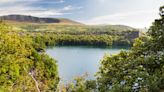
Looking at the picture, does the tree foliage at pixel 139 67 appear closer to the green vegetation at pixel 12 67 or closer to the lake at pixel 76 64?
the green vegetation at pixel 12 67

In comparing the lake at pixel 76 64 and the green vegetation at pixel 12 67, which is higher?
the green vegetation at pixel 12 67

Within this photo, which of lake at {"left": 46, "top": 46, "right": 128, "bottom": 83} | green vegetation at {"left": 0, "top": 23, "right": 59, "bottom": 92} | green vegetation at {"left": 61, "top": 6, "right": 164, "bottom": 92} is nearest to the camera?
green vegetation at {"left": 61, "top": 6, "right": 164, "bottom": 92}

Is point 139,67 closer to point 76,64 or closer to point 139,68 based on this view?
point 139,68

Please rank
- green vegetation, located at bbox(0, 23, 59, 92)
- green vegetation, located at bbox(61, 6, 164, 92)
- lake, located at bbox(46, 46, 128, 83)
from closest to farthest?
1. green vegetation, located at bbox(61, 6, 164, 92)
2. green vegetation, located at bbox(0, 23, 59, 92)
3. lake, located at bbox(46, 46, 128, 83)

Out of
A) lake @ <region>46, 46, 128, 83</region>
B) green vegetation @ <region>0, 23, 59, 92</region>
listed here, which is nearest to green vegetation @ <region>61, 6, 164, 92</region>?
green vegetation @ <region>0, 23, 59, 92</region>

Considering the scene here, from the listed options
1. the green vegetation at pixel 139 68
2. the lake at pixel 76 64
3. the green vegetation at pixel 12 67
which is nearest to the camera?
the green vegetation at pixel 139 68

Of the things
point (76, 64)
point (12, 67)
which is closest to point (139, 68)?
point (12, 67)

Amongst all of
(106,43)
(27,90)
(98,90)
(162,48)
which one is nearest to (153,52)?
(162,48)

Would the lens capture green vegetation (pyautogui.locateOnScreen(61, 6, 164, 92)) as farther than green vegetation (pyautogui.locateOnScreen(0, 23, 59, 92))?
No

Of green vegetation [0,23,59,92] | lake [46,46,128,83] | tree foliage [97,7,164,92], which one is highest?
tree foliage [97,7,164,92]

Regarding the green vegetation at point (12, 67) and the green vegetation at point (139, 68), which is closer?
the green vegetation at point (139, 68)

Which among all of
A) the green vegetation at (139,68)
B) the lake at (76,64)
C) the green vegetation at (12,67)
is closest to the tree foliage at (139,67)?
the green vegetation at (139,68)

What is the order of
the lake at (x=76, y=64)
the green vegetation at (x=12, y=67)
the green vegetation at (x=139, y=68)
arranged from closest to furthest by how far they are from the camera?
the green vegetation at (x=139, y=68)
the green vegetation at (x=12, y=67)
the lake at (x=76, y=64)

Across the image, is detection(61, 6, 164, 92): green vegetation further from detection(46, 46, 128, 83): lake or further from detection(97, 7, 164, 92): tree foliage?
detection(46, 46, 128, 83): lake
